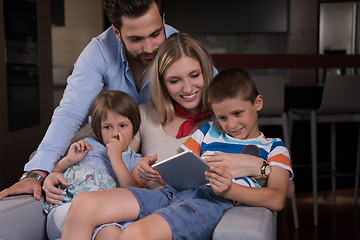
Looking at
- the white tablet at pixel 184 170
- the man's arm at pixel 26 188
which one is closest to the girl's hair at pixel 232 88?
the white tablet at pixel 184 170

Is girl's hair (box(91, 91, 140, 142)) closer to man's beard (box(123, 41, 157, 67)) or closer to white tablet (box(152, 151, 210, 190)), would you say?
man's beard (box(123, 41, 157, 67))

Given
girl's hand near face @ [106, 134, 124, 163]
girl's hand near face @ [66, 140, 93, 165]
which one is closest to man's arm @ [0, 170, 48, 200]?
girl's hand near face @ [66, 140, 93, 165]

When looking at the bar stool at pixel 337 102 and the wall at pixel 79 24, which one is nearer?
the bar stool at pixel 337 102

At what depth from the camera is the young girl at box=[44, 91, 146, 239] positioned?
154cm

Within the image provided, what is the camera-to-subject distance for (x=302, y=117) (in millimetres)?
3242

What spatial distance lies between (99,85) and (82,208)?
687mm

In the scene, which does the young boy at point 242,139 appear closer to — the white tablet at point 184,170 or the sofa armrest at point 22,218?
the white tablet at point 184,170

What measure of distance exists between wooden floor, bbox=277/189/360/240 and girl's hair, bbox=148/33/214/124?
59.9 inches

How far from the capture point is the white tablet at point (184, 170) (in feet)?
3.92

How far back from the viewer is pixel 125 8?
1716 millimetres

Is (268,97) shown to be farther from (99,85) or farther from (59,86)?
(59,86)

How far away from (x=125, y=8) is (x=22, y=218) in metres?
0.86

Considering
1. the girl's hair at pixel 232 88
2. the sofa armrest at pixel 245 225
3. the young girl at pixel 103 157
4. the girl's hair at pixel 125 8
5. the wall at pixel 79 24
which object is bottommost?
the sofa armrest at pixel 245 225

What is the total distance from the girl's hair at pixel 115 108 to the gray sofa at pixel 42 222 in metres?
0.35
